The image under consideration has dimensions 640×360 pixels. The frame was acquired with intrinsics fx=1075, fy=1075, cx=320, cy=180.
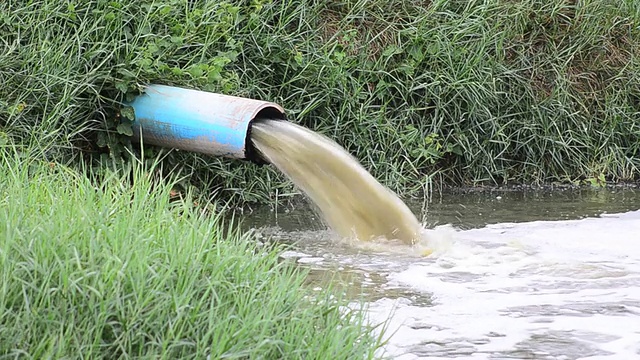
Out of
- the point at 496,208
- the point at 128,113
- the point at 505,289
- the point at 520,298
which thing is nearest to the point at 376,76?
the point at 496,208

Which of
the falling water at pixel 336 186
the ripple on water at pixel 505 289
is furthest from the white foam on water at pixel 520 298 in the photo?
the falling water at pixel 336 186

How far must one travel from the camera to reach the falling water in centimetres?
543

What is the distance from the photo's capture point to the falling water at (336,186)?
5426mm

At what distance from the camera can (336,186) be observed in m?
5.54

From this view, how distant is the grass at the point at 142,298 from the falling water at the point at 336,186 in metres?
1.82

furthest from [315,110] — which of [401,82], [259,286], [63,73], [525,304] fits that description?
[259,286]

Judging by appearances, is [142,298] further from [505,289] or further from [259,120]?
[259,120]

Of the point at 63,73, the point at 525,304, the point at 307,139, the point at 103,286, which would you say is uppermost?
the point at 63,73

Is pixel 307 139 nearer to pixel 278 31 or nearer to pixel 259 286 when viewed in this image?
pixel 278 31

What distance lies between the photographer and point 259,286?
3311 mm

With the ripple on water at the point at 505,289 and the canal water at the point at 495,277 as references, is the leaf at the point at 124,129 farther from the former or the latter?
the ripple on water at the point at 505,289

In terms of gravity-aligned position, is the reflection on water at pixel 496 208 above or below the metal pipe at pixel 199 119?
below

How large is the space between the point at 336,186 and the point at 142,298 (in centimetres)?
266

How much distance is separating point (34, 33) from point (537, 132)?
3.60 m
